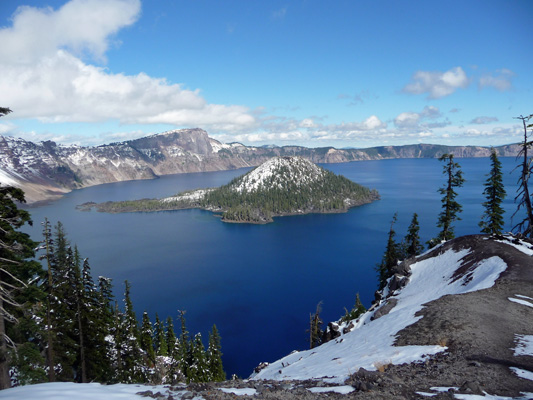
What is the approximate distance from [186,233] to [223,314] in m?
Result: 80.7

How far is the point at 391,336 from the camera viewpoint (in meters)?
17.5

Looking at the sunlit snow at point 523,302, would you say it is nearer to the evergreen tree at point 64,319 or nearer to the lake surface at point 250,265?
the lake surface at point 250,265

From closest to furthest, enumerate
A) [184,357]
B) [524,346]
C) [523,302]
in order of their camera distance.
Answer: [524,346] < [523,302] < [184,357]

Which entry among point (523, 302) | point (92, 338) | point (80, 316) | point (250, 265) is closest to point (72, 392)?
point (80, 316)

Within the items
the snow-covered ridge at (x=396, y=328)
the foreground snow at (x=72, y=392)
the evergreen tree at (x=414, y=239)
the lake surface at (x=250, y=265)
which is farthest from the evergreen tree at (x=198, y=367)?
the evergreen tree at (x=414, y=239)

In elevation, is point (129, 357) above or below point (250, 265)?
above

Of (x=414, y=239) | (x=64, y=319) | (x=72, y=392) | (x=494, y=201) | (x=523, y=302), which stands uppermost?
(x=494, y=201)

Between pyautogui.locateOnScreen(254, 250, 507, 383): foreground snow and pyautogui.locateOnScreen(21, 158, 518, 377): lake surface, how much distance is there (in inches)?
853

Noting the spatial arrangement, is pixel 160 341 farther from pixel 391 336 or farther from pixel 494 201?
pixel 494 201

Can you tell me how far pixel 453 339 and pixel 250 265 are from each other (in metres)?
86.3

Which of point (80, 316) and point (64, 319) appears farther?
point (80, 316)

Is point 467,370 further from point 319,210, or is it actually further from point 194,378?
point 319,210

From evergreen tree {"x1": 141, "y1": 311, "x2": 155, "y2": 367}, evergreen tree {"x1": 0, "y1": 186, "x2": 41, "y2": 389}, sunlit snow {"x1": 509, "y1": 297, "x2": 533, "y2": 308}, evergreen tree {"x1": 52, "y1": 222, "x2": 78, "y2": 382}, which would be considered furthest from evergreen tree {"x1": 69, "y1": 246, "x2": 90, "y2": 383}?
sunlit snow {"x1": 509, "y1": 297, "x2": 533, "y2": 308}

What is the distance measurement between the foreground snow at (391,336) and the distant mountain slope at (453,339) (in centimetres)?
7
